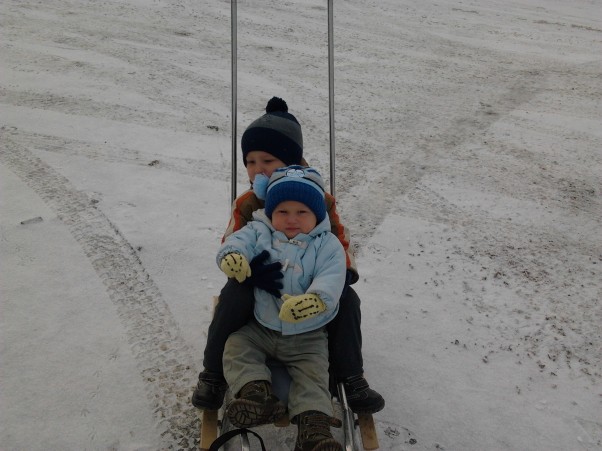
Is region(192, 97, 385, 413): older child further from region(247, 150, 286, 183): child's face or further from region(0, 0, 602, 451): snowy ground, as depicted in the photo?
region(247, 150, 286, 183): child's face

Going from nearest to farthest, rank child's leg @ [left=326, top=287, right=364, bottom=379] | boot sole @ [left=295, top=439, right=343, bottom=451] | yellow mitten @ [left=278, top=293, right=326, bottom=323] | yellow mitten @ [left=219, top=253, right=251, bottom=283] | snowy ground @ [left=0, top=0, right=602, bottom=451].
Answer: boot sole @ [left=295, top=439, right=343, bottom=451] < yellow mitten @ [left=278, top=293, right=326, bottom=323] < yellow mitten @ [left=219, top=253, right=251, bottom=283] < child's leg @ [left=326, top=287, right=364, bottom=379] < snowy ground @ [left=0, top=0, right=602, bottom=451]

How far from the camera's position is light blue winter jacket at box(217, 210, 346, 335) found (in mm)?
2322

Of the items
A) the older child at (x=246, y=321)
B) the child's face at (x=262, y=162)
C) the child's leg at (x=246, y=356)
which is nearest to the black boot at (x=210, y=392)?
the older child at (x=246, y=321)

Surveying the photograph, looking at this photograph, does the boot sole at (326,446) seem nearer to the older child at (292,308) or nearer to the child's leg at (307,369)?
the older child at (292,308)

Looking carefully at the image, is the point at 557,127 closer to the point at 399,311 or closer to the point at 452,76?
the point at 452,76

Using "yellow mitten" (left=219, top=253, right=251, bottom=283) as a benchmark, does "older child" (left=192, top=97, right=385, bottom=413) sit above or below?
below

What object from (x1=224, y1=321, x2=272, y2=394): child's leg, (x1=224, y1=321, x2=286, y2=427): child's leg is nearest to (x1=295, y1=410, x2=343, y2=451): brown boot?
(x1=224, y1=321, x2=286, y2=427): child's leg

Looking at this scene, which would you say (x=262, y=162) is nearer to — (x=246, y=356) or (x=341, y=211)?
(x=246, y=356)

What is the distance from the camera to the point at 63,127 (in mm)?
5301

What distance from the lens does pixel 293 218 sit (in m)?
2.45

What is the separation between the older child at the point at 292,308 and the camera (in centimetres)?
215

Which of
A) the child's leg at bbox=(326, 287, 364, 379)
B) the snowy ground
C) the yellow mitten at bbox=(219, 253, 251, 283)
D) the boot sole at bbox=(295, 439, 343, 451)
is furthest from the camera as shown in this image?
the snowy ground

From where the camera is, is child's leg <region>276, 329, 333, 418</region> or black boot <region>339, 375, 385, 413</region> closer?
child's leg <region>276, 329, 333, 418</region>

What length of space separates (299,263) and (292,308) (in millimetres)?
274
